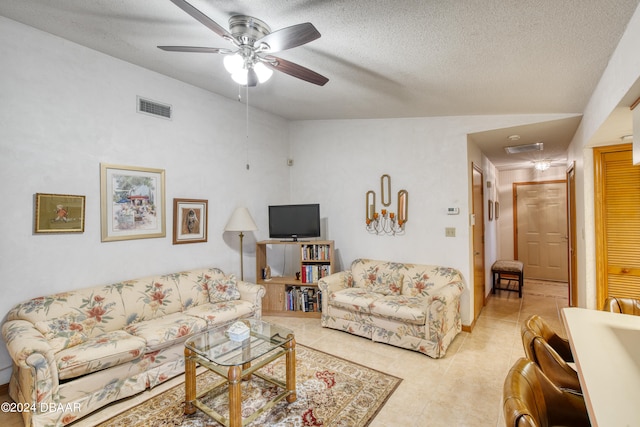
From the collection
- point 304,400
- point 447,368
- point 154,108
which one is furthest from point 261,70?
point 447,368

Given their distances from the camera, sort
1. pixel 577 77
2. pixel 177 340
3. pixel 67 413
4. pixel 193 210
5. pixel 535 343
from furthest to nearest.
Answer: pixel 193 210, pixel 177 340, pixel 577 77, pixel 67 413, pixel 535 343

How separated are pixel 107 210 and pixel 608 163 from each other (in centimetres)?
480

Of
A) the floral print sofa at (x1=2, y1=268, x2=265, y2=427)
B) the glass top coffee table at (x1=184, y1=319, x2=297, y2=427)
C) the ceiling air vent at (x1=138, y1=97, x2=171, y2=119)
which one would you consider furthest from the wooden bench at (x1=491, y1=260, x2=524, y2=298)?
the ceiling air vent at (x1=138, y1=97, x2=171, y2=119)

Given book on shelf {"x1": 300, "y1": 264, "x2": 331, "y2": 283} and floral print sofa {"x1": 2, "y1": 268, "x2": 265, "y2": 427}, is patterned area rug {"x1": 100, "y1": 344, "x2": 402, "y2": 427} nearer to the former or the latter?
floral print sofa {"x1": 2, "y1": 268, "x2": 265, "y2": 427}

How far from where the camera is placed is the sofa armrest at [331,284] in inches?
148

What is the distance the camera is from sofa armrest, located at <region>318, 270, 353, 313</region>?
376 cm

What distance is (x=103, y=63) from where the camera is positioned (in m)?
2.93

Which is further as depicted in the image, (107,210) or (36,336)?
(107,210)

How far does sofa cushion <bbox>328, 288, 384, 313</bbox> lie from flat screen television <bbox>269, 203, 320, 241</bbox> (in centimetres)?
97

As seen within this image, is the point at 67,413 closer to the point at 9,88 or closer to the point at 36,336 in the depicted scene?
the point at 36,336

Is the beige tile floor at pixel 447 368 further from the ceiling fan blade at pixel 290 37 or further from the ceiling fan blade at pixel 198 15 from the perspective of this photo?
the ceiling fan blade at pixel 198 15

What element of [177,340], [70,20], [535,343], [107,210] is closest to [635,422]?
[535,343]

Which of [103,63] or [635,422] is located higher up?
[103,63]

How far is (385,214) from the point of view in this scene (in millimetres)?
4176
